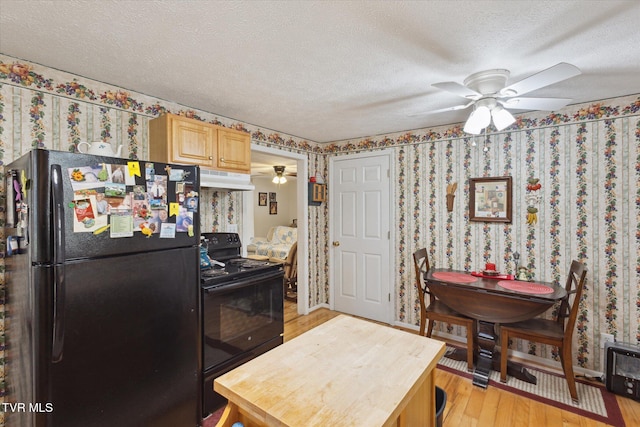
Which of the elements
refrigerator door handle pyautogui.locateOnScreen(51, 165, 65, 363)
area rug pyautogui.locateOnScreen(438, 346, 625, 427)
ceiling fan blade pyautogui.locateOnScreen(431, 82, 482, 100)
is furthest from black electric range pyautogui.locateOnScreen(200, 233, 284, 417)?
ceiling fan blade pyautogui.locateOnScreen(431, 82, 482, 100)

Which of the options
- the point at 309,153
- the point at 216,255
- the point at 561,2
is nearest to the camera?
the point at 561,2

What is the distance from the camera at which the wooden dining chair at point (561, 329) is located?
2.23 metres

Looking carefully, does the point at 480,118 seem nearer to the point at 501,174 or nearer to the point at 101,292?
the point at 501,174

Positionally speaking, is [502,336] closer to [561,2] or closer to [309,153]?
[561,2]

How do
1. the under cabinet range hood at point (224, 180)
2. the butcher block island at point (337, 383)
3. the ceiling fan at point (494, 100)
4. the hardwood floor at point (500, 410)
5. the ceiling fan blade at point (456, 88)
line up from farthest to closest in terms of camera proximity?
1. the under cabinet range hood at point (224, 180)
2. the hardwood floor at point (500, 410)
3. the ceiling fan at point (494, 100)
4. the ceiling fan blade at point (456, 88)
5. the butcher block island at point (337, 383)

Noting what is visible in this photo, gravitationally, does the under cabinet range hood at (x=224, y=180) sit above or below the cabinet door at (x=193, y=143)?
below

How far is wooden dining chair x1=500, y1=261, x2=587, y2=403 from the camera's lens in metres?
2.23

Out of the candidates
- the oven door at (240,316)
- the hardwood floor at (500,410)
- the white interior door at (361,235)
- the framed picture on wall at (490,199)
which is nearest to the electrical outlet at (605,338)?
the hardwood floor at (500,410)

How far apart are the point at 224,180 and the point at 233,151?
30cm

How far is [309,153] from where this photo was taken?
13.1ft

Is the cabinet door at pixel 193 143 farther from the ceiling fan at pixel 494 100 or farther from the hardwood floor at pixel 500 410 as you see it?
the hardwood floor at pixel 500 410

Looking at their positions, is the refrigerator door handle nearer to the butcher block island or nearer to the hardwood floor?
the butcher block island

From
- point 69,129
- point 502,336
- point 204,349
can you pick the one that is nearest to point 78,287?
point 204,349

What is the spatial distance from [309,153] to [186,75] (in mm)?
2116
